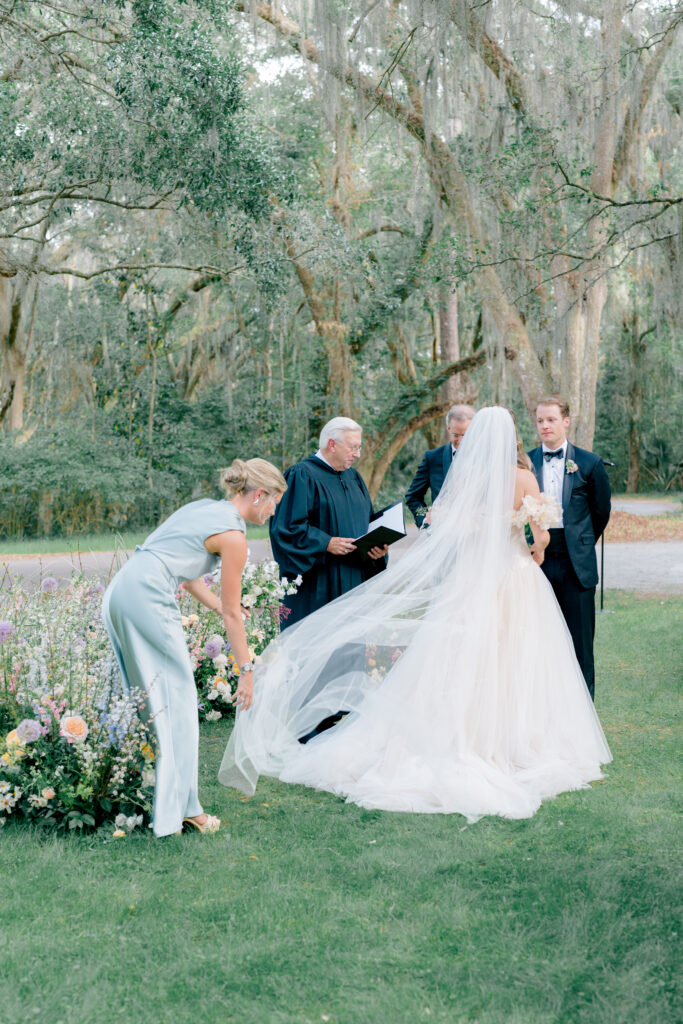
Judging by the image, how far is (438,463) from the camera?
649 cm

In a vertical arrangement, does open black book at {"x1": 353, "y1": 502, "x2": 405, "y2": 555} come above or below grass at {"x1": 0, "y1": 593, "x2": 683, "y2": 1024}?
above

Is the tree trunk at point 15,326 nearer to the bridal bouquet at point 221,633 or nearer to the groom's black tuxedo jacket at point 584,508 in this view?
the bridal bouquet at point 221,633

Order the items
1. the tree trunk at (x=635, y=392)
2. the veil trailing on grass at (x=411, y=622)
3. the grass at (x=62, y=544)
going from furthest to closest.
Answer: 1. the tree trunk at (x=635, y=392)
2. the grass at (x=62, y=544)
3. the veil trailing on grass at (x=411, y=622)

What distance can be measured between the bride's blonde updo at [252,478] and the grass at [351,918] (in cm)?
144

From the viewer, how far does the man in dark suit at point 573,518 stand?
554 centimetres

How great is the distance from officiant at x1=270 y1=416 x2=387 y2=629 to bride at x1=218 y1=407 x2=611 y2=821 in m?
0.39

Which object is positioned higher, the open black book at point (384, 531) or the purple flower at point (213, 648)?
the open black book at point (384, 531)

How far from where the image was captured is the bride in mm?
4422

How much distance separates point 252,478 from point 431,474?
2864 millimetres

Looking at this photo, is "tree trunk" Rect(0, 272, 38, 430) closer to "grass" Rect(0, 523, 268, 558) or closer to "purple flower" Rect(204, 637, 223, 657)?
"grass" Rect(0, 523, 268, 558)

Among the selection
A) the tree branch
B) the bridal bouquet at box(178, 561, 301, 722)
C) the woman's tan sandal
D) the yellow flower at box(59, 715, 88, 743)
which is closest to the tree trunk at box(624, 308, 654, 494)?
the tree branch

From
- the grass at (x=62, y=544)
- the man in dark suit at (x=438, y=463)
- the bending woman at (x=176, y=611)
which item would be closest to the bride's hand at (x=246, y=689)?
the bending woman at (x=176, y=611)

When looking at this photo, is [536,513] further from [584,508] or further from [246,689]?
[246,689]

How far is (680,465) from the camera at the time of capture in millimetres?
33688
